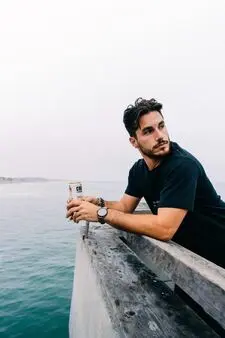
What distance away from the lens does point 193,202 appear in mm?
2494

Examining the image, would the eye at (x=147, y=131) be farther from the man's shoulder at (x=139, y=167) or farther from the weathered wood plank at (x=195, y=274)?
the weathered wood plank at (x=195, y=274)

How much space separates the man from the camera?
8.17 ft

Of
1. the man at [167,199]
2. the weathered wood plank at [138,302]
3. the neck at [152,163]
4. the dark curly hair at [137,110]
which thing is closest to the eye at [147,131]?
the man at [167,199]

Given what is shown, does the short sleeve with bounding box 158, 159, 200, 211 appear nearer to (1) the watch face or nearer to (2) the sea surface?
(1) the watch face

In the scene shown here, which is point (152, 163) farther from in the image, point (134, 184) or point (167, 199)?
point (167, 199)

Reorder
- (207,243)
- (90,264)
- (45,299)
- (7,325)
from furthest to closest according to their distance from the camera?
1. (45,299)
2. (7,325)
3. (90,264)
4. (207,243)

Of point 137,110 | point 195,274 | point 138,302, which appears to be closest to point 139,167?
point 137,110

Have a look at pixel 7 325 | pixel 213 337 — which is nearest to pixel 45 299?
pixel 7 325

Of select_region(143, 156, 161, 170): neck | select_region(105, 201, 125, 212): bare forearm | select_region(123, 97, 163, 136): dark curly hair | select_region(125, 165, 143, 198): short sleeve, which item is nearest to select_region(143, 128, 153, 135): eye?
select_region(123, 97, 163, 136): dark curly hair

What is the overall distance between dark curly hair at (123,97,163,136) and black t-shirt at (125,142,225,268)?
493mm

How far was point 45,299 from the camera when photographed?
7.55 meters

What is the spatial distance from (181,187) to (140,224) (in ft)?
1.63

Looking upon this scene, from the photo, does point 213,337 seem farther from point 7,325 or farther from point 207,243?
point 7,325

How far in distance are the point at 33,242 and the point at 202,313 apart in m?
15.0
